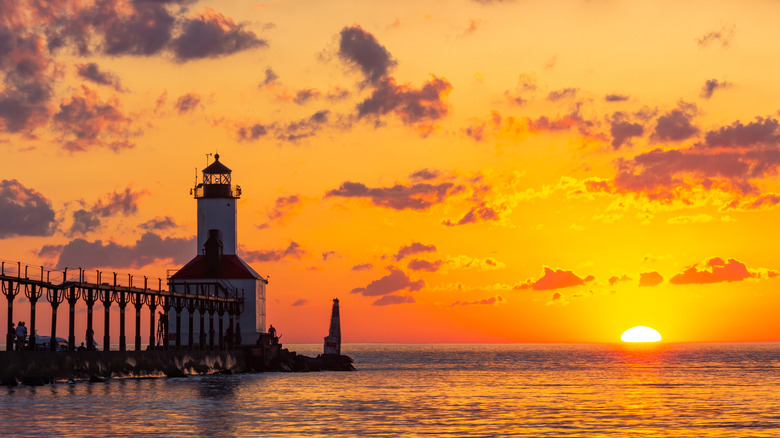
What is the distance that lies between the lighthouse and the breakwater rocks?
3.55 meters

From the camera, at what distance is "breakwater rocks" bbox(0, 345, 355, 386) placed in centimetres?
6097

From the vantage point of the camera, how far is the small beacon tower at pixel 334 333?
118 m

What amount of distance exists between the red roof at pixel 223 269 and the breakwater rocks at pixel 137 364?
662 cm

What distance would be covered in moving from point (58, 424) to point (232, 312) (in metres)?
50.9

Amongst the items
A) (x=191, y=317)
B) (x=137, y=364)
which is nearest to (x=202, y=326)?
(x=191, y=317)

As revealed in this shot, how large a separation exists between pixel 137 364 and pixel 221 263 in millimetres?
23311

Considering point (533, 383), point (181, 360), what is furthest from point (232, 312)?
point (533, 383)

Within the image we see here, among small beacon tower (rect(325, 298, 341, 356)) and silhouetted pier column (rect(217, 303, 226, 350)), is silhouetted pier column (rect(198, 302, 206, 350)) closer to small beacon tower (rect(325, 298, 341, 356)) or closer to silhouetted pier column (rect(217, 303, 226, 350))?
silhouetted pier column (rect(217, 303, 226, 350))

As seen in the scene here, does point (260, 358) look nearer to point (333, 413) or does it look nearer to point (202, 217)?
point (202, 217)

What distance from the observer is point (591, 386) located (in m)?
80.5

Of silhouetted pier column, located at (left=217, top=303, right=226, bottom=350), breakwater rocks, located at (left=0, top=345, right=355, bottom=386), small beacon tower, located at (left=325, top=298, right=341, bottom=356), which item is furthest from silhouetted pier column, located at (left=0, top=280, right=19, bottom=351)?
small beacon tower, located at (left=325, top=298, right=341, bottom=356)

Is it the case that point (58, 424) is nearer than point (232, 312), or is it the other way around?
point (58, 424)

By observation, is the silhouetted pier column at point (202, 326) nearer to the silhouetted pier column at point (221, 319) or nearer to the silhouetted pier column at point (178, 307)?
the silhouetted pier column at point (221, 319)

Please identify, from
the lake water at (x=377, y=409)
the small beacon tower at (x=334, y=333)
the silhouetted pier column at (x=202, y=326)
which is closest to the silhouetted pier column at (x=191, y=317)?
the silhouetted pier column at (x=202, y=326)
